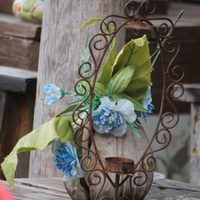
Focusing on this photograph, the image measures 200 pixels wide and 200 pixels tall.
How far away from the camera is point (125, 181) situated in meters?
2.11

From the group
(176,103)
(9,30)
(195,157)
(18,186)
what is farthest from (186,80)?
(18,186)

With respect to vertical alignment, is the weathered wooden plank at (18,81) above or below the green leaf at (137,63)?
above

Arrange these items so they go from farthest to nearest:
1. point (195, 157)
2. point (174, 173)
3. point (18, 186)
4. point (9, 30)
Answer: point (174, 173)
point (9, 30)
point (195, 157)
point (18, 186)

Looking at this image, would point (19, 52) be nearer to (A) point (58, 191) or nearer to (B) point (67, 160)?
(A) point (58, 191)

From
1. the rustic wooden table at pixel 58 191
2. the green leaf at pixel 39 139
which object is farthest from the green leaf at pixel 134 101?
the rustic wooden table at pixel 58 191

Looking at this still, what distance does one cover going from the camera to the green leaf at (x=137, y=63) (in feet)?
6.97

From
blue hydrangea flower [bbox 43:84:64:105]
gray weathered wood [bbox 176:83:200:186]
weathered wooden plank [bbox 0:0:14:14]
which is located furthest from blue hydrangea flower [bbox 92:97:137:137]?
weathered wooden plank [bbox 0:0:14:14]

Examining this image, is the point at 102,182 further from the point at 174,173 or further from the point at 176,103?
the point at 174,173

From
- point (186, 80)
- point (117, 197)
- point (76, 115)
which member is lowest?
point (117, 197)

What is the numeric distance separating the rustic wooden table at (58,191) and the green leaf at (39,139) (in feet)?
0.49

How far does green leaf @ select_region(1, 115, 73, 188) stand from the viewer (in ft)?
6.91

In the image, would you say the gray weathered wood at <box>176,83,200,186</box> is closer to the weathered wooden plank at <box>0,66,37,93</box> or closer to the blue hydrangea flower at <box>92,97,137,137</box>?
the weathered wooden plank at <box>0,66,37,93</box>

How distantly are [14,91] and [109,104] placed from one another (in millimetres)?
1627

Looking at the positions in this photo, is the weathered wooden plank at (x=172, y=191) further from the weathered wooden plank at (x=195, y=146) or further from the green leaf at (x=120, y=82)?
the weathered wooden plank at (x=195, y=146)
